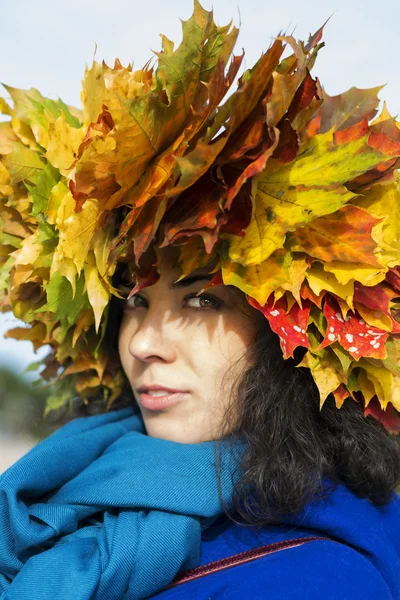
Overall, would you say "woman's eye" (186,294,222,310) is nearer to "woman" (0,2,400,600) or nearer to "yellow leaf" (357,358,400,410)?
"woman" (0,2,400,600)

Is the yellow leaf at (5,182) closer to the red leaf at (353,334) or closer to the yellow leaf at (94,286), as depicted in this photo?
the yellow leaf at (94,286)

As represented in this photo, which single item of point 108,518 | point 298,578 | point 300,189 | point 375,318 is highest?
point 300,189

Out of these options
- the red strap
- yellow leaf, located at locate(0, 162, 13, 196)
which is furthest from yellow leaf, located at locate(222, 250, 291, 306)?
yellow leaf, located at locate(0, 162, 13, 196)

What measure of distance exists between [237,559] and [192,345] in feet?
1.32

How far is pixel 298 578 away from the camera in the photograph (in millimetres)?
1119

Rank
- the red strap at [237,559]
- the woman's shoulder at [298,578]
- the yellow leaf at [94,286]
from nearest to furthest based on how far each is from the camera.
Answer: the woman's shoulder at [298,578] → the red strap at [237,559] → the yellow leaf at [94,286]

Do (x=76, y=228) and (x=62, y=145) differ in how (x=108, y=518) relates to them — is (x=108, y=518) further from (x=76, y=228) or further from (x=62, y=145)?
(x=62, y=145)

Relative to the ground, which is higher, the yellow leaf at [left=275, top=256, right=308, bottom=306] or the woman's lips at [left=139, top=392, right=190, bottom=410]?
the yellow leaf at [left=275, top=256, right=308, bottom=306]

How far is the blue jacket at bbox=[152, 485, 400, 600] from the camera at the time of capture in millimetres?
1112

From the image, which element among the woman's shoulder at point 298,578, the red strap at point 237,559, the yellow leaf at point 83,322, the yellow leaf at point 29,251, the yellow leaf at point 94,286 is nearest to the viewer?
the woman's shoulder at point 298,578

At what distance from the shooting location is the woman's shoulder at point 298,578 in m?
1.10

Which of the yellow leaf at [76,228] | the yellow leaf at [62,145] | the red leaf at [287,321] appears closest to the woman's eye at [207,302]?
the red leaf at [287,321]

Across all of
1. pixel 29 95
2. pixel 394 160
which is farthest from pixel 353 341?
pixel 29 95

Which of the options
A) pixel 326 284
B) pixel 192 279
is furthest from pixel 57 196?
pixel 326 284
